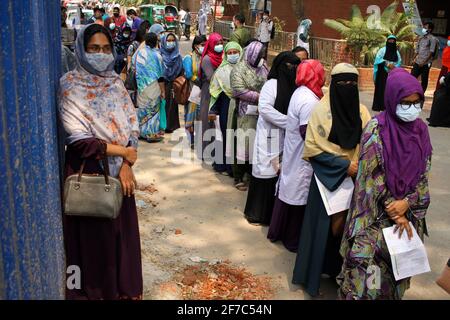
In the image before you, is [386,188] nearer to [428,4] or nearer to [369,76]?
[369,76]

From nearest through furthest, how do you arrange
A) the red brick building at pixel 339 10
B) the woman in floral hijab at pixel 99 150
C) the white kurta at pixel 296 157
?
the woman in floral hijab at pixel 99 150
the white kurta at pixel 296 157
the red brick building at pixel 339 10

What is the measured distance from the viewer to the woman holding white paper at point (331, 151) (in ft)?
10.6

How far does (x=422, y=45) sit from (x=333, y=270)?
835 centimetres

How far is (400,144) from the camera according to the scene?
281cm

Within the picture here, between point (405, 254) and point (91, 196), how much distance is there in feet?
5.93

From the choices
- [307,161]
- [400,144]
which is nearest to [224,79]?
[307,161]

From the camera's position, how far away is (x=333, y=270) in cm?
361

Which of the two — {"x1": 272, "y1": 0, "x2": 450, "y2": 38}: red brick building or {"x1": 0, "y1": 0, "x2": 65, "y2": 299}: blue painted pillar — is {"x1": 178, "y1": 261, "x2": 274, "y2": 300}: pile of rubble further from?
{"x1": 272, "y1": 0, "x2": 450, "y2": 38}: red brick building

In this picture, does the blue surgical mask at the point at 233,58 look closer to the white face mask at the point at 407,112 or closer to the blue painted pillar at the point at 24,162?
the white face mask at the point at 407,112

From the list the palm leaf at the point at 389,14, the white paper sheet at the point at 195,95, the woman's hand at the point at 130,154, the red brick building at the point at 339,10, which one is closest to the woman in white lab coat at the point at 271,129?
the woman's hand at the point at 130,154

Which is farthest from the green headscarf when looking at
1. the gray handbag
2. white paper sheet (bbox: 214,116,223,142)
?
the gray handbag

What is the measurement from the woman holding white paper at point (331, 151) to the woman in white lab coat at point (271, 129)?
43.7 inches

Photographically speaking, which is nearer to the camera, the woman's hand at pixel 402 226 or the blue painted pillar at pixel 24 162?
the blue painted pillar at pixel 24 162

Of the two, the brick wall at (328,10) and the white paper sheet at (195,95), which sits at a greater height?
the brick wall at (328,10)
